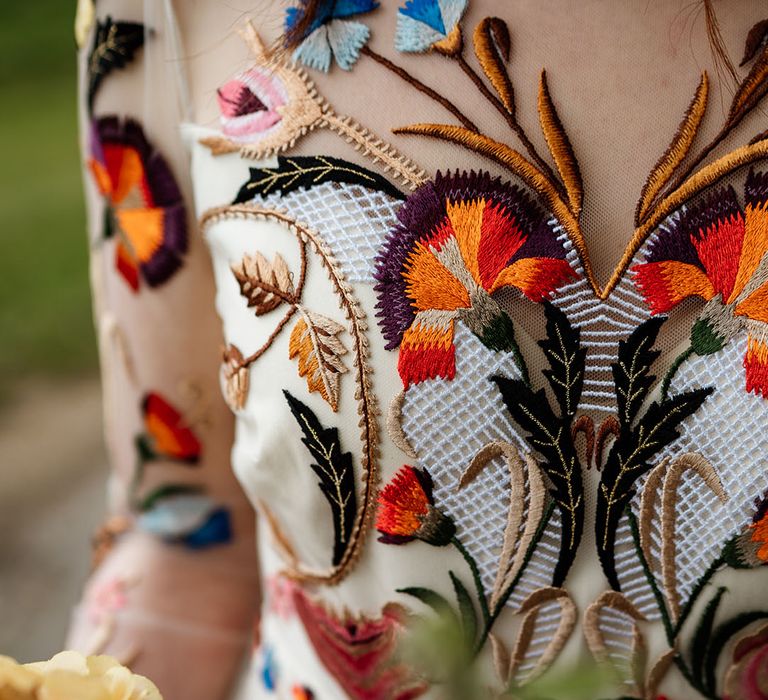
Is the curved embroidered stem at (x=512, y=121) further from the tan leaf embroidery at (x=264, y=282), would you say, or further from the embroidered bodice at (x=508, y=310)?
the tan leaf embroidery at (x=264, y=282)

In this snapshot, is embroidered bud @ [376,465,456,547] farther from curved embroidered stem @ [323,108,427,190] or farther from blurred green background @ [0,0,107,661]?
blurred green background @ [0,0,107,661]

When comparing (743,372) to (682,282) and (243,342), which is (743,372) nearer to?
(682,282)

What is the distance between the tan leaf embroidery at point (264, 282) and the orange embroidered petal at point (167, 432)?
0.21 m

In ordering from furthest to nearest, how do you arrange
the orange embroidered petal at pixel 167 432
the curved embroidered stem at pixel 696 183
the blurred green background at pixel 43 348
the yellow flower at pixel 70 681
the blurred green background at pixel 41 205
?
the blurred green background at pixel 41 205 < the blurred green background at pixel 43 348 < the orange embroidered petal at pixel 167 432 < the curved embroidered stem at pixel 696 183 < the yellow flower at pixel 70 681

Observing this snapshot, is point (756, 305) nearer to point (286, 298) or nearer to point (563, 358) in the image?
point (563, 358)

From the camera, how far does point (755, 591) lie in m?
0.53

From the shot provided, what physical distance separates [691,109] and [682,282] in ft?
0.33

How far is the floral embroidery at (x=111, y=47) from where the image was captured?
0.60 m

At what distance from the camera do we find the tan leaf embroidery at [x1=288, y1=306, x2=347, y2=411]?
1.71 feet

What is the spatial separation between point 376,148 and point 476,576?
0.95ft

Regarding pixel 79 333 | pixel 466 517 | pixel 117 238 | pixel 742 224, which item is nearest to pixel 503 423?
pixel 466 517

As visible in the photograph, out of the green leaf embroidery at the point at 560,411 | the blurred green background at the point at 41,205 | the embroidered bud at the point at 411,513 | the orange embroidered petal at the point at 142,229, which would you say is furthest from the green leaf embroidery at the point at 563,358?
the blurred green background at the point at 41,205

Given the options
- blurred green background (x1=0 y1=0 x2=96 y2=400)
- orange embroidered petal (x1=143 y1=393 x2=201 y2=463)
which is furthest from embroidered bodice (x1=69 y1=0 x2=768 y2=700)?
blurred green background (x1=0 y1=0 x2=96 y2=400)

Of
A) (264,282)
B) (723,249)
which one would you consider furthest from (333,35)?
(723,249)
